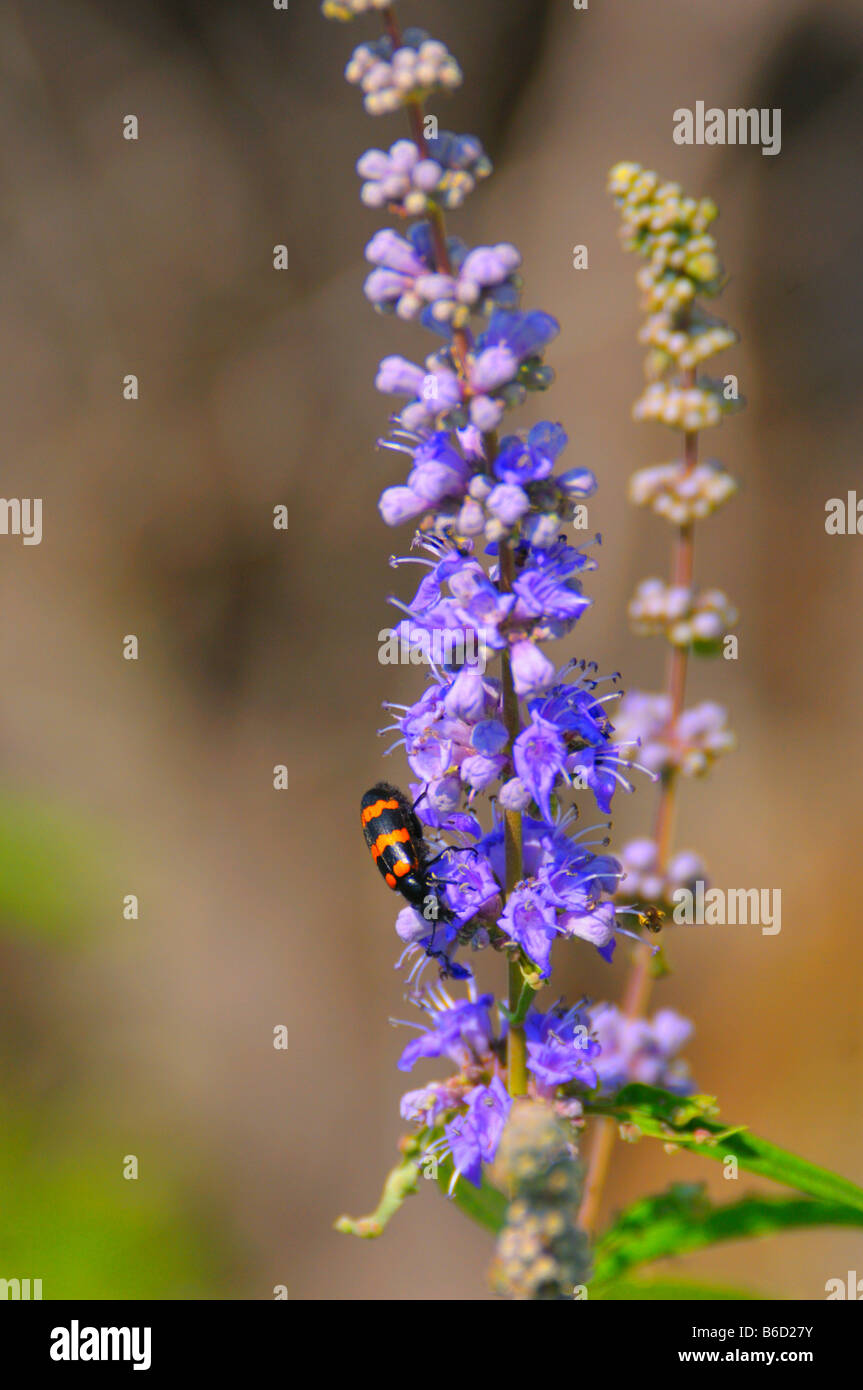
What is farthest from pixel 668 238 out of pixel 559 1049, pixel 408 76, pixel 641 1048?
pixel 641 1048

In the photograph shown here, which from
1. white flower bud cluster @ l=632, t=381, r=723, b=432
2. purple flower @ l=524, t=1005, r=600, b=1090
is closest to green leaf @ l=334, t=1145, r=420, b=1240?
purple flower @ l=524, t=1005, r=600, b=1090

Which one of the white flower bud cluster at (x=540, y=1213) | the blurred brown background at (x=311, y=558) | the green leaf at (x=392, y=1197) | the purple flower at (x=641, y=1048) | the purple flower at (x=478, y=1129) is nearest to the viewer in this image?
the white flower bud cluster at (x=540, y=1213)

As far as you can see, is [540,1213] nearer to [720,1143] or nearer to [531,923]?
[531,923]

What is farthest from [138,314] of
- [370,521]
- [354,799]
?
[354,799]

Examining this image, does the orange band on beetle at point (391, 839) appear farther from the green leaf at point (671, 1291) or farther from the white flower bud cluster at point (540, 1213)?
the green leaf at point (671, 1291)

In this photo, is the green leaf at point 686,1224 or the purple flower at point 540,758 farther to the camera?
the green leaf at point 686,1224

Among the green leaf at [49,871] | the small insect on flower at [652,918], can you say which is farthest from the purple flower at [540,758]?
the green leaf at [49,871]

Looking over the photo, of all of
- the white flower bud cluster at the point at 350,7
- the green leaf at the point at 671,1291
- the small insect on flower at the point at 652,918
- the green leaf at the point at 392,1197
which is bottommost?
A: the green leaf at the point at 671,1291
